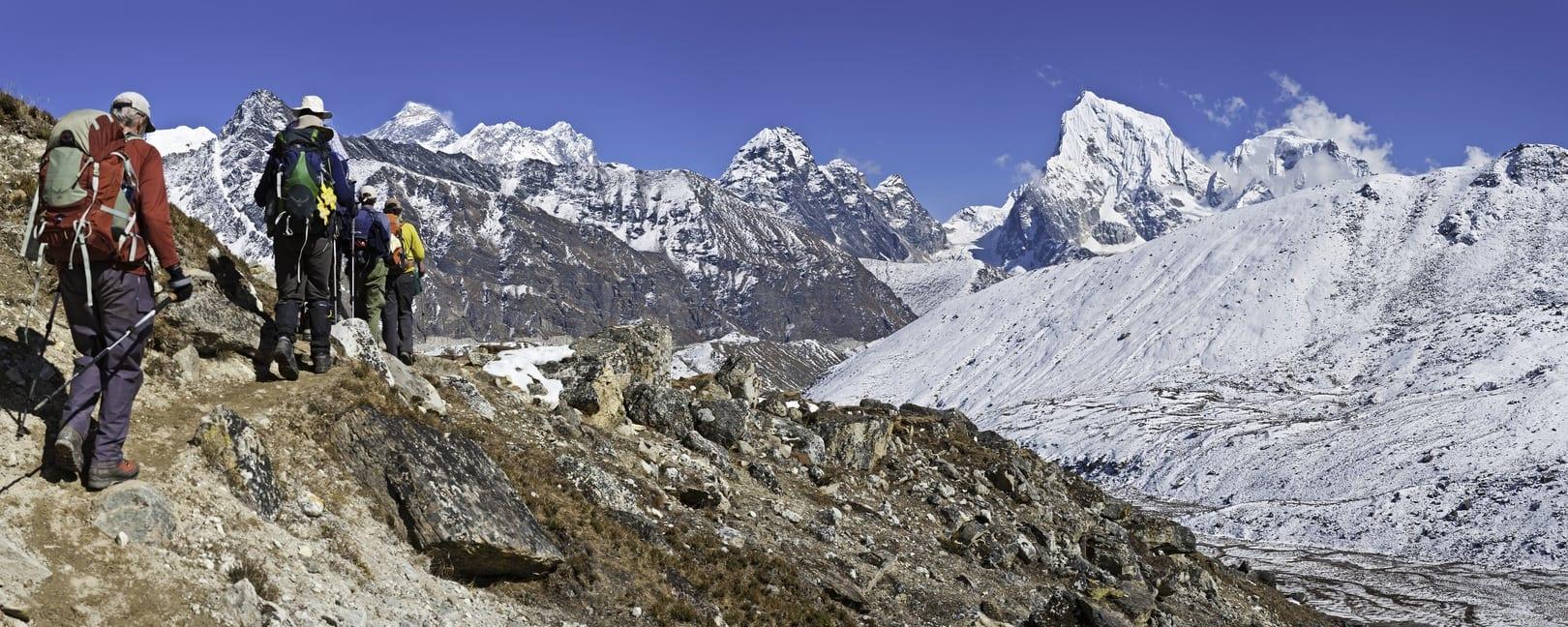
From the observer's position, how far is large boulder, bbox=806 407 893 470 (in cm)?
2855

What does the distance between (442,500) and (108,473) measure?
3.74m

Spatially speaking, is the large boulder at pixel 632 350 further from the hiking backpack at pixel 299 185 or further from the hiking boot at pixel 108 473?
the hiking boot at pixel 108 473

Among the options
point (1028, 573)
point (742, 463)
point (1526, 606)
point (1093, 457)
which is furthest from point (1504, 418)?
point (742, 463)

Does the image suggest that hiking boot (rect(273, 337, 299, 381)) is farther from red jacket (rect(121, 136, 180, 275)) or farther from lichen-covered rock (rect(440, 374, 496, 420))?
lichen-covered rock (rect(440, 374, 496, 420))

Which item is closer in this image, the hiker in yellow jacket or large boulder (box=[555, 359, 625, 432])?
the hiker in yellow jacket

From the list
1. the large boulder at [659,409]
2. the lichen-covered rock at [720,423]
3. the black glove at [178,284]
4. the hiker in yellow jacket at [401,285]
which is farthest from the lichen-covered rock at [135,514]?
the lichen-covered rock at [720,423]

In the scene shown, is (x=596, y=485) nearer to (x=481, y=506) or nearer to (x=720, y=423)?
(x=481, y=506)

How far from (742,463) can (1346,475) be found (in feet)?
371

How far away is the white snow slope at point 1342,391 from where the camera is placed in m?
97.8

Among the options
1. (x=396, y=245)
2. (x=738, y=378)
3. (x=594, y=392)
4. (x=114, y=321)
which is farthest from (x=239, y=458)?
(x=738, y=378)

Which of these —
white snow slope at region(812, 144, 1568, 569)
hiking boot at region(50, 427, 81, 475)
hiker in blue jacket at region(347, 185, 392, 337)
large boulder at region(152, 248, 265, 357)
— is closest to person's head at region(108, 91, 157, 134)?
hiking boot at region(50, 427, 81, 475)

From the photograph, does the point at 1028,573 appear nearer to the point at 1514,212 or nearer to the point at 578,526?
the point at 578,526

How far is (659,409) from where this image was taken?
22.6 meters

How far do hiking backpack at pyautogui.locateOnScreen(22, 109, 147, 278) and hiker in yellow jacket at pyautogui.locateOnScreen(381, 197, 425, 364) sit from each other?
8905 mm
